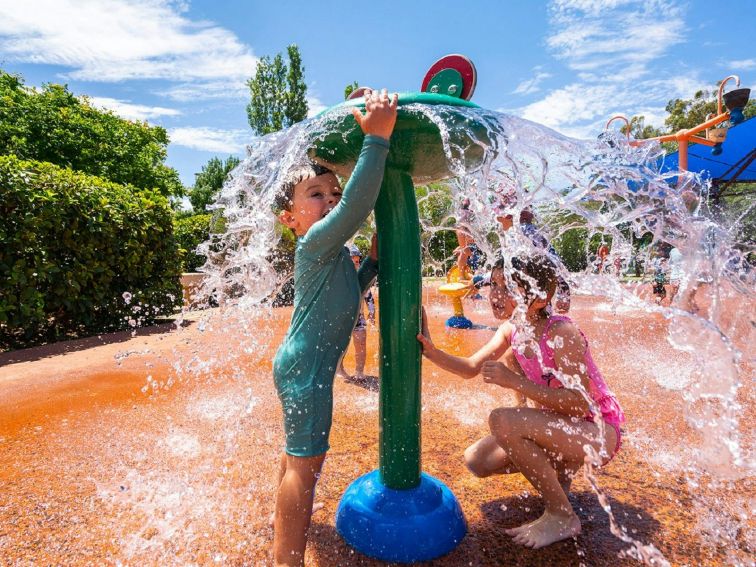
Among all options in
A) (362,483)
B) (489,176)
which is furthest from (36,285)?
(489,176)

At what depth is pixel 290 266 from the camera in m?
12.9

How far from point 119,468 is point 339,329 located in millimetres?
1861

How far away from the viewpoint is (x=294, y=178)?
6.65 ft

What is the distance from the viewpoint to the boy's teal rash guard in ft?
5.61

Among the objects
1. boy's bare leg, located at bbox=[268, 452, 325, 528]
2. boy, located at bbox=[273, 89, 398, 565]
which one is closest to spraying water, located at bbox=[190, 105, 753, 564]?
boy, located at bbox=[273, 89, 398, 565]

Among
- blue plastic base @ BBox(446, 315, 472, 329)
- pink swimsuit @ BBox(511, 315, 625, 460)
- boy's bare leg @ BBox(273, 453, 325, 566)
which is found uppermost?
pink swimsuit @ BBox(511, 315, 625, 460)

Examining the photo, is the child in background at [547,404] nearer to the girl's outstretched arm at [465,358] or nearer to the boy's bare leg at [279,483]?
the girl's outstretched arm at [465,358]

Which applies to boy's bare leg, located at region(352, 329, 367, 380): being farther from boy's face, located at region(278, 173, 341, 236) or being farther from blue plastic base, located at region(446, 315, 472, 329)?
blue plastic base, located at region(446, 315, 472, 329)

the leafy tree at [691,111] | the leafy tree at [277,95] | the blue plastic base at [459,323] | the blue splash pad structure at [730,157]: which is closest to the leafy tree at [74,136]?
the leafy tree at [277,95]

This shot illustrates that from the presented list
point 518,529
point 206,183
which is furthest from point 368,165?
point 206,183

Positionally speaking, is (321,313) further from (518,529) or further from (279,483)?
(518,529)

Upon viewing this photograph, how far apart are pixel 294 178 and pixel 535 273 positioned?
111cm

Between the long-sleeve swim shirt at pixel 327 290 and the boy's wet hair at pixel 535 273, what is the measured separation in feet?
2.31

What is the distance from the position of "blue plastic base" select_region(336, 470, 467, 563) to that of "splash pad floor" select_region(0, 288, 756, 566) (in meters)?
0.08
